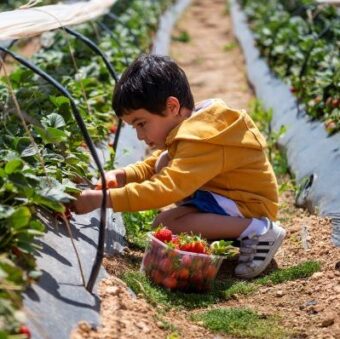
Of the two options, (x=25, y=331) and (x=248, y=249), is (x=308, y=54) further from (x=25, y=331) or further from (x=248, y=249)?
(x=25, y=331)

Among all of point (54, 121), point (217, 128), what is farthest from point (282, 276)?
point (54, 121)

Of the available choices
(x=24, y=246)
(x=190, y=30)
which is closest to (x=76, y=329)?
(x=24, y=246)

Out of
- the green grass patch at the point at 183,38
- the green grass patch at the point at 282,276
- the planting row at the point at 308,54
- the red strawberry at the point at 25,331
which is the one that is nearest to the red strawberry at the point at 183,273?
the green grass patch at the point at 282,276

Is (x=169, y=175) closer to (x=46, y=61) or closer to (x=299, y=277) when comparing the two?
(x=299, y=277)

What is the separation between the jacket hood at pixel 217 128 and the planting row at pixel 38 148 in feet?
1.78

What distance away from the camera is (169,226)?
411cm

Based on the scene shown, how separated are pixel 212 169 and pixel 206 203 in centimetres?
31

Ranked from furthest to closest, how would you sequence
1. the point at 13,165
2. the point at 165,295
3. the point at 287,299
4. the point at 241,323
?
the point at 287,299 → the point at 165,295 → the point at 241,323 → the point at 13,165

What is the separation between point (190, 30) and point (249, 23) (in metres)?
1.24

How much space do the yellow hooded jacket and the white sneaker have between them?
0.13 meters

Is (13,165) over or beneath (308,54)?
over

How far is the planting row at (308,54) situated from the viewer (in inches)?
234

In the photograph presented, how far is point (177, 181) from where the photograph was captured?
378cm

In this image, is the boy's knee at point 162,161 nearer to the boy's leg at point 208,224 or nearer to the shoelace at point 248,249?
the boy's leg at point 208,224
